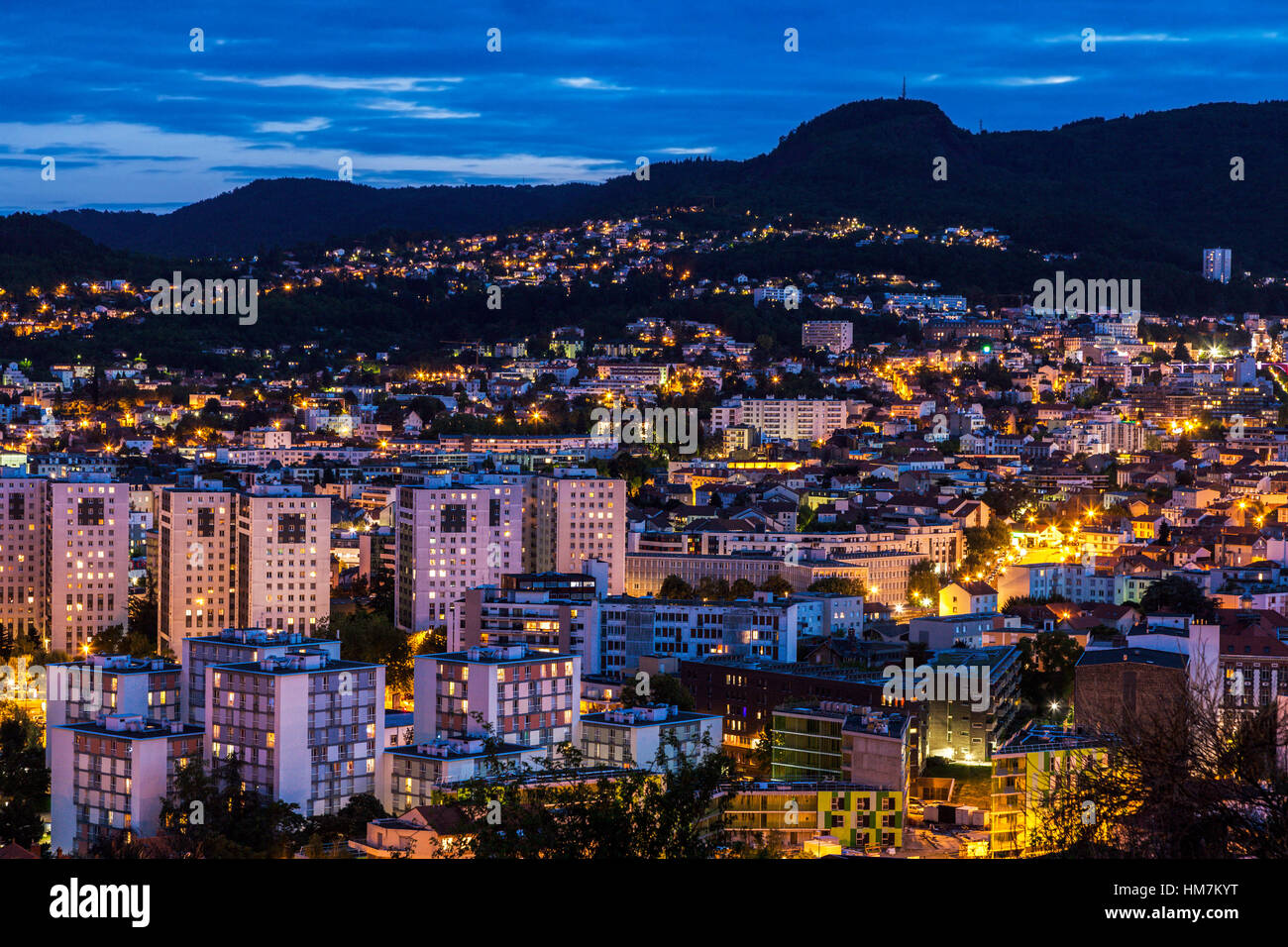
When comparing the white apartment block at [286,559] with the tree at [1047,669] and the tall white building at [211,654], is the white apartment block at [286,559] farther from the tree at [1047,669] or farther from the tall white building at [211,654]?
the tree at [1047,669]

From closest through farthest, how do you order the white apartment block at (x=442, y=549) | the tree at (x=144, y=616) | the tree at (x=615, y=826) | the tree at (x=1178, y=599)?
1. the tree at (x=615, y=826)
2. the tree at (x=1178, y=599)
3. the tree at (x=144, y=616)
4. the white apartment block at (x=442, y=549)

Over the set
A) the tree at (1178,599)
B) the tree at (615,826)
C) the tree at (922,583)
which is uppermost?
the tree at (615,826)

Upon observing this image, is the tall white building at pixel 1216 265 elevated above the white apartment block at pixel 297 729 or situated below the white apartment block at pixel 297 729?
above

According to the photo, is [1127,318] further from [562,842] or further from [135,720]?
[562,842]

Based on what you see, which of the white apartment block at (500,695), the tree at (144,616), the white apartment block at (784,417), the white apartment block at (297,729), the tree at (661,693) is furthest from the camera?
the white apartment block at (784,417)

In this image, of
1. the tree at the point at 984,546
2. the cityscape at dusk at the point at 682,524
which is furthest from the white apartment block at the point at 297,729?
the tree at the point at 984,546

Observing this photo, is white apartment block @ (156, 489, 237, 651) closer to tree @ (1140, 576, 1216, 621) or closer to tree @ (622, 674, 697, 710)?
tree @ (622, 674, 697, 710)

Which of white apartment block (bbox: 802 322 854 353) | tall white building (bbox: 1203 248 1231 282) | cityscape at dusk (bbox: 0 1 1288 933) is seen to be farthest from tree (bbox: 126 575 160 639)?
tall white building (bbox: 1203 248 1231 282)
